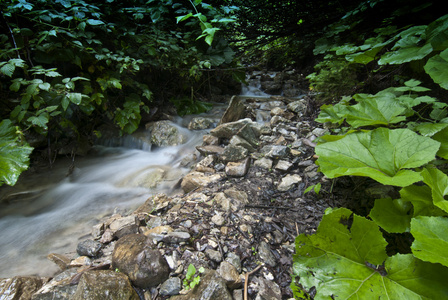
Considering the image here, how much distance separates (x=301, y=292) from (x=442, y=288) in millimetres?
507

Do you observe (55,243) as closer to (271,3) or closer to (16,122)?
(16,122)

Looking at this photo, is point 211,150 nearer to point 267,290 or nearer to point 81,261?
point 81,261

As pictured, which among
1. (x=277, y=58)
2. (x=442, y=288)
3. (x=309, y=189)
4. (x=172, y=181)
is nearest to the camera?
(x=442, y=288)

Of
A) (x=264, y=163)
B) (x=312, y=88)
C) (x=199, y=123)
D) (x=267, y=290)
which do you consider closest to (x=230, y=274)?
(x=267, y=290)

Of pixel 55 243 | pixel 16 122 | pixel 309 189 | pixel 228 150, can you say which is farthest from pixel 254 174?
pixel 16 122

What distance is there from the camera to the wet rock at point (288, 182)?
5.95 ft

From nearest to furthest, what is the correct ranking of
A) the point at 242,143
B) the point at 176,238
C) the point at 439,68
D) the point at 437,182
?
the point at 437,182 → the point at 439,68 → the point at 176,238 → the point at 242,143

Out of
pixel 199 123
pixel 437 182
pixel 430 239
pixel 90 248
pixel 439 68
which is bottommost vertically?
pixel 90 248

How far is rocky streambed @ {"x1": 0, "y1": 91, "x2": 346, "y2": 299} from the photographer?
3.61 feet

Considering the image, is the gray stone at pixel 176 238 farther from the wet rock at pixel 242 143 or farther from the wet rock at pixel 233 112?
the wet rock at pixel 233 112

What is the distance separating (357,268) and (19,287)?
1.96 meters

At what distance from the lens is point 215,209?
5.36ft

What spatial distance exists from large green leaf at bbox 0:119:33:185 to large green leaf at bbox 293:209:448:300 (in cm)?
227

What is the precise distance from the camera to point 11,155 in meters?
1.79
